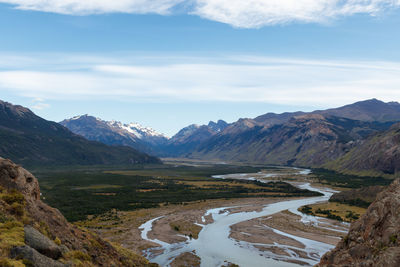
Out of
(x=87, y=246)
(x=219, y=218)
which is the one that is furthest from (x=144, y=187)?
(x=87, y=246)

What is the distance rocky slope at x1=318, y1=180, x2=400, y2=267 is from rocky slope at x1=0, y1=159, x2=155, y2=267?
23941mm

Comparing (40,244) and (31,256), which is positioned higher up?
(31,256)

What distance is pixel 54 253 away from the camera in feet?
89.0

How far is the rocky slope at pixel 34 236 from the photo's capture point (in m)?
24.1

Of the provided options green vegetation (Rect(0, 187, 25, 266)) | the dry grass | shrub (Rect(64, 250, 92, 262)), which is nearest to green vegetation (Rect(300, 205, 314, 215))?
the dry grass

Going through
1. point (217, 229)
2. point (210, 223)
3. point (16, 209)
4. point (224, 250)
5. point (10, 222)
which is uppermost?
point (16, 209)

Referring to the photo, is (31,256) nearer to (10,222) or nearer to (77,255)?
(10,222)

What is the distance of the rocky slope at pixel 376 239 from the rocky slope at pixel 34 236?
23.9m

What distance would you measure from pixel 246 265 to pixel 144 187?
123 m

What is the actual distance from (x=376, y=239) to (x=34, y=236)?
2886cm

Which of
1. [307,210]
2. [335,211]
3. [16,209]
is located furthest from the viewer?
[307,210]

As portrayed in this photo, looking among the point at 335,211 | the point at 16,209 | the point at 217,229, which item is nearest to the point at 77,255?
the point at 16,209

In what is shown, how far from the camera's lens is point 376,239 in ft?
99.7

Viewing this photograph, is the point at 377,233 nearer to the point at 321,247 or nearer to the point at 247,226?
the point at 321,247
